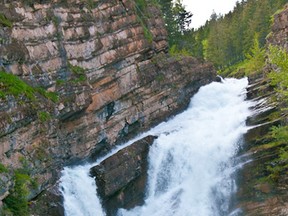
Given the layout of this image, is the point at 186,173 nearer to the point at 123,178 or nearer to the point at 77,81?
the point at 123,178

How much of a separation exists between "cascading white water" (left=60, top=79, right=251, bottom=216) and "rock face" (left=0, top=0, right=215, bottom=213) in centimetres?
260

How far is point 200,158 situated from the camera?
118ft

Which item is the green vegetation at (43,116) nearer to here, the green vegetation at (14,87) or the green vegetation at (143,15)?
the green vegetation at (14,87)

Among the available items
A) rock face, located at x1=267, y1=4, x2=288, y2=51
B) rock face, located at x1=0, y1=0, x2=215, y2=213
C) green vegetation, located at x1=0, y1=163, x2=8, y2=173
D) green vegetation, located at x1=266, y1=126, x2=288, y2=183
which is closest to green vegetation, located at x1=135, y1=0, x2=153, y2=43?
rock face, located at x1=0, y1=0, x2=215, y2=213

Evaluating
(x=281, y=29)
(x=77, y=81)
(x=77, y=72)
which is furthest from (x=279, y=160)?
(x=281, y=29)

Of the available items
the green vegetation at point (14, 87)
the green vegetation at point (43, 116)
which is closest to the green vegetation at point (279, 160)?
the green vegetation at point (43, 116)

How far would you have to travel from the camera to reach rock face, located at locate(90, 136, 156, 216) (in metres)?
33.4

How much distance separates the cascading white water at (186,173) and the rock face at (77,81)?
8.53 ft

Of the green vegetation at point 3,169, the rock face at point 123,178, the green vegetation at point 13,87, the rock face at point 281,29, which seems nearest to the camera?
the green vegetation at point 3,169

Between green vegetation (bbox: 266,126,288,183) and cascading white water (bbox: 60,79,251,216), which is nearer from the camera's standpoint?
green vegetation (bbox: 266,126,288,183)

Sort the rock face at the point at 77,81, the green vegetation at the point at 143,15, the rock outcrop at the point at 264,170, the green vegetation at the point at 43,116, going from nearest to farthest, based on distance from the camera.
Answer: the rock face at the point at 77,81 → the rock outcrop at the point at 264,170 → the green vegetation at the point at 43,116 → the green vegetation at the point at 143,15

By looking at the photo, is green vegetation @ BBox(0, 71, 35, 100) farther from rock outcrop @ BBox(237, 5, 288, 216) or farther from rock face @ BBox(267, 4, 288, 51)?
rock face @ BBox(267, 4, 288, 51)

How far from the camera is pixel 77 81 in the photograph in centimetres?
3503

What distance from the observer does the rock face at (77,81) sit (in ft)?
93.5
